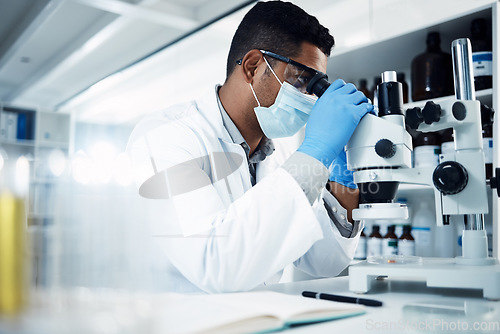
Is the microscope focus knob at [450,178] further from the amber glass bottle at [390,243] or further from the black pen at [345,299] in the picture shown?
the amber glass bottle at [390,243]

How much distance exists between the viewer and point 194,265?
769 mm

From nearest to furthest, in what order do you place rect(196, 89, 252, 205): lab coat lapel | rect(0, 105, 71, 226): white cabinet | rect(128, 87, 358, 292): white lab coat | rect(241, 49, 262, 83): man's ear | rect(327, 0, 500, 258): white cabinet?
rect(128, 87, 358, 292): white lab coat < rect(196, 89, 252, 205): lab coat lapel < rect(241, 49, 262, 83): man's ear < rect(327, 0, 500, 258): white cabinet < rect(0, 105, 71, 226): white cabinet

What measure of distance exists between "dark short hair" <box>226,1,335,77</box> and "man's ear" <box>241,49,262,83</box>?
0.04 meters

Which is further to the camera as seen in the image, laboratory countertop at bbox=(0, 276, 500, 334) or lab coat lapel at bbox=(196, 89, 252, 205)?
lab coat lapel at bbox=(196, 89, 252, 205)

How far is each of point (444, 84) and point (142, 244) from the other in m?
1.57

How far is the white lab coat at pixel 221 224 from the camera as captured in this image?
2.43 feet

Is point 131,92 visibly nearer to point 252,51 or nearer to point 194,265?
point 252,51

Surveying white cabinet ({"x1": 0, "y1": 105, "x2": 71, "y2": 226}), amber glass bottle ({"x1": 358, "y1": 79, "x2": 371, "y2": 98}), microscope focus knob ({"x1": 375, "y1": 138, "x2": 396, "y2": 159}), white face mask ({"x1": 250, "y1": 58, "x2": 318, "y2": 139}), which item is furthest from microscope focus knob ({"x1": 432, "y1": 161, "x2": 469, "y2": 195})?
white cabinet ({"x1": 0, "y1": 105, "x2": 71, "y2": 226})

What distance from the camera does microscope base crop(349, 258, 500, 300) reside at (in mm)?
682

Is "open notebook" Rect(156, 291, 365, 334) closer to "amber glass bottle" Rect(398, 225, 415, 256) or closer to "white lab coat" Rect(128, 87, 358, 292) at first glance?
"white lab coat" Rect(128, 87, 358, 292)

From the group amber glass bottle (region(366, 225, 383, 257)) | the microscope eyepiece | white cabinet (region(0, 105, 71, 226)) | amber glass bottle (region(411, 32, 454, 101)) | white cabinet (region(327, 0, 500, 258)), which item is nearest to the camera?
the microscope eyepiece

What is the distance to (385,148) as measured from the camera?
2.47ft

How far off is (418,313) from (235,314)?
1.01 feet

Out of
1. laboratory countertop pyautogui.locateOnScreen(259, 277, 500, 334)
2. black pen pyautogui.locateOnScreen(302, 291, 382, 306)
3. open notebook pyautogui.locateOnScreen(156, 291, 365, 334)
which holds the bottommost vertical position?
laboratory countertop pyautogui.locateOnScreen(259, 277, 500, 334)
